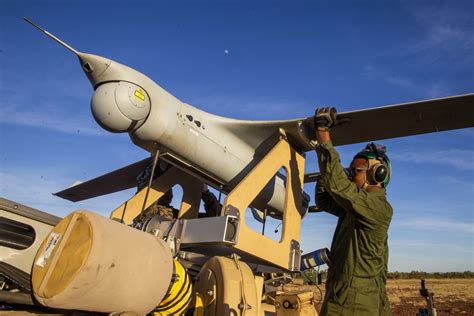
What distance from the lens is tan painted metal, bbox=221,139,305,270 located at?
15.1 ft

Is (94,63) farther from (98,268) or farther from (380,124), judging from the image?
(380,124)

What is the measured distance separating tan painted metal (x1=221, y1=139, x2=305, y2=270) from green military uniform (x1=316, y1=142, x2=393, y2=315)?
1584 millimetres

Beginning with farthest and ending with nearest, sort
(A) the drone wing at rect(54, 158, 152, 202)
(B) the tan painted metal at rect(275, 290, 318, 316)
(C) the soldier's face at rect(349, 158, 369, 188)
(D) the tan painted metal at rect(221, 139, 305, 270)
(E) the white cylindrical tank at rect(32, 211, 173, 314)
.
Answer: (A) the drone wing at rect(54, 158, 152, 202) → (D) the tan painted metal at rect(221, 139, 305, 270) → (B) the tan painted metal at rect(275, 290, 318, 316) → (C) the soldier's face at rect(349, 158, 369, 188) → (E) the white cylindrical tank at rect(32, 211, 173, 314)

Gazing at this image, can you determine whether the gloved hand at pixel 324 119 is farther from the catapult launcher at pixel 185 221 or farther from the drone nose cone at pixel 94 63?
the drone nose cone at pixel 94 63

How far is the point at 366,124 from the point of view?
593cm

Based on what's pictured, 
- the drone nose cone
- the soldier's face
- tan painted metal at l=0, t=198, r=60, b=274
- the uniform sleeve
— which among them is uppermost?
the drone nose cone

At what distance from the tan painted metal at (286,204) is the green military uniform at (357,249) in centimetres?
158

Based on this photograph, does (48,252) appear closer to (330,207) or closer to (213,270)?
(213,270)

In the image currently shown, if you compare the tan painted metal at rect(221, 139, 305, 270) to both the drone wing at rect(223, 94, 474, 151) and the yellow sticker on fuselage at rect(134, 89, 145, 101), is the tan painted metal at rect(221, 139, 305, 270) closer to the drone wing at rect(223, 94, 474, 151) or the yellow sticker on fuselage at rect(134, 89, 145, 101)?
the drone wing at rect(223, 94, 474, 151)

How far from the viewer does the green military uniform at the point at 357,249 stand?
2.87 m

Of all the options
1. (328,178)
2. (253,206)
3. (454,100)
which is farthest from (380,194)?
(253,206)

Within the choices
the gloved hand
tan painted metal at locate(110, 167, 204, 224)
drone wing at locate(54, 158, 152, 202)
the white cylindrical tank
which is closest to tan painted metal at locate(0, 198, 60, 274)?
the white cylindrical tank

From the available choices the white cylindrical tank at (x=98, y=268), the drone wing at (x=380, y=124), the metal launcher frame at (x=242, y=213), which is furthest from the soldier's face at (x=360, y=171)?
the drone wing at (x=380, y=124)

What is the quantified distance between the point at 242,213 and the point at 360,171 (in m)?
1.76
